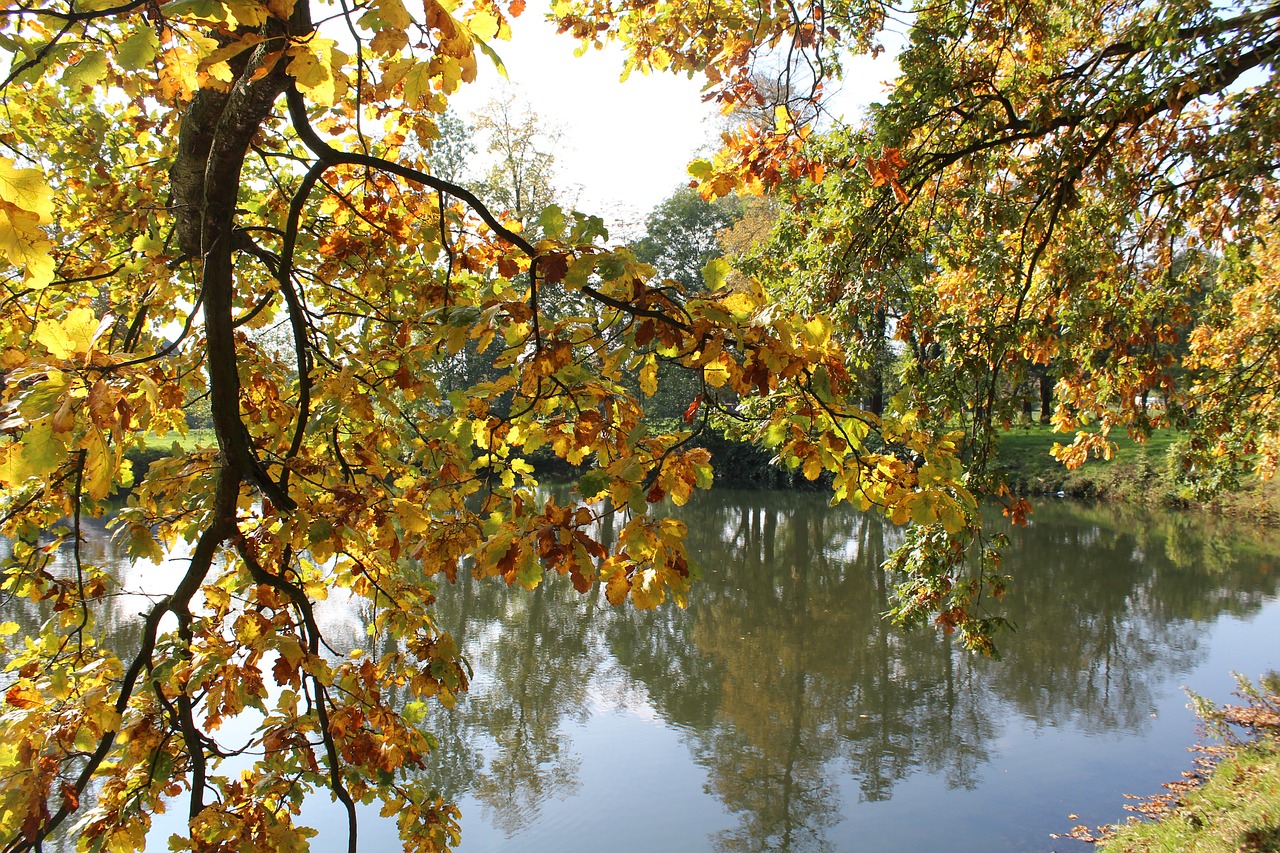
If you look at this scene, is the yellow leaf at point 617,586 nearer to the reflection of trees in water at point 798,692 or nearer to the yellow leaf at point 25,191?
the yellow leaf at point 25,191

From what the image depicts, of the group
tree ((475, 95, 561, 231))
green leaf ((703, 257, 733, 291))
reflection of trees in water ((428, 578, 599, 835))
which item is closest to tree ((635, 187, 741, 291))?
tree ((475, 95, 561, 231))

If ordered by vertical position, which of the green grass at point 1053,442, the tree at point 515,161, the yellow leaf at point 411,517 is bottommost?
the yellow leaf at point 411,517

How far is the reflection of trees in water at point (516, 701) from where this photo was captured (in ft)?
20.8

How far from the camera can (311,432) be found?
2311mm

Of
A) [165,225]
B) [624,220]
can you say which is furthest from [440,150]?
[165,225]

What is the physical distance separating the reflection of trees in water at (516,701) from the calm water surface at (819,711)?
3 centimetres

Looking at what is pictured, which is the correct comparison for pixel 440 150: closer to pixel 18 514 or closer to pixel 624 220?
pixel 624 220

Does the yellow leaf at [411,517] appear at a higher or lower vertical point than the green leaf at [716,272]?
lower

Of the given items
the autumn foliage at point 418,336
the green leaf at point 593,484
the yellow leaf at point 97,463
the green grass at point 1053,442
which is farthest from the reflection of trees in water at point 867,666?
the green grass at point 1053,442

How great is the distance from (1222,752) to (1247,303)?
15.1ft

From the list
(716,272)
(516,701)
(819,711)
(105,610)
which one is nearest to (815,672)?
(819,711)

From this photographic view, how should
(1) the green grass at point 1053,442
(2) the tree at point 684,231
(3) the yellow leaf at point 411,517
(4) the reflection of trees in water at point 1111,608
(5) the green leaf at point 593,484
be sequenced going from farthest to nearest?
(2) the tree at point 684,231, (1) the green grass at point 1053,442, (4) the reflection of trees in water at point 1111,608, (3) the yellow leaf at point 411,517, (5) the green leaf at point 593,484

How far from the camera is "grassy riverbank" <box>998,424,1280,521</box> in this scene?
53.5 ft

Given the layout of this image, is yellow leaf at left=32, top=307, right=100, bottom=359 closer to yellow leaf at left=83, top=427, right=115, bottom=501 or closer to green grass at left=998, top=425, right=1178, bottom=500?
yellow leaf at left=83, top=427, right=115, bottom=501
